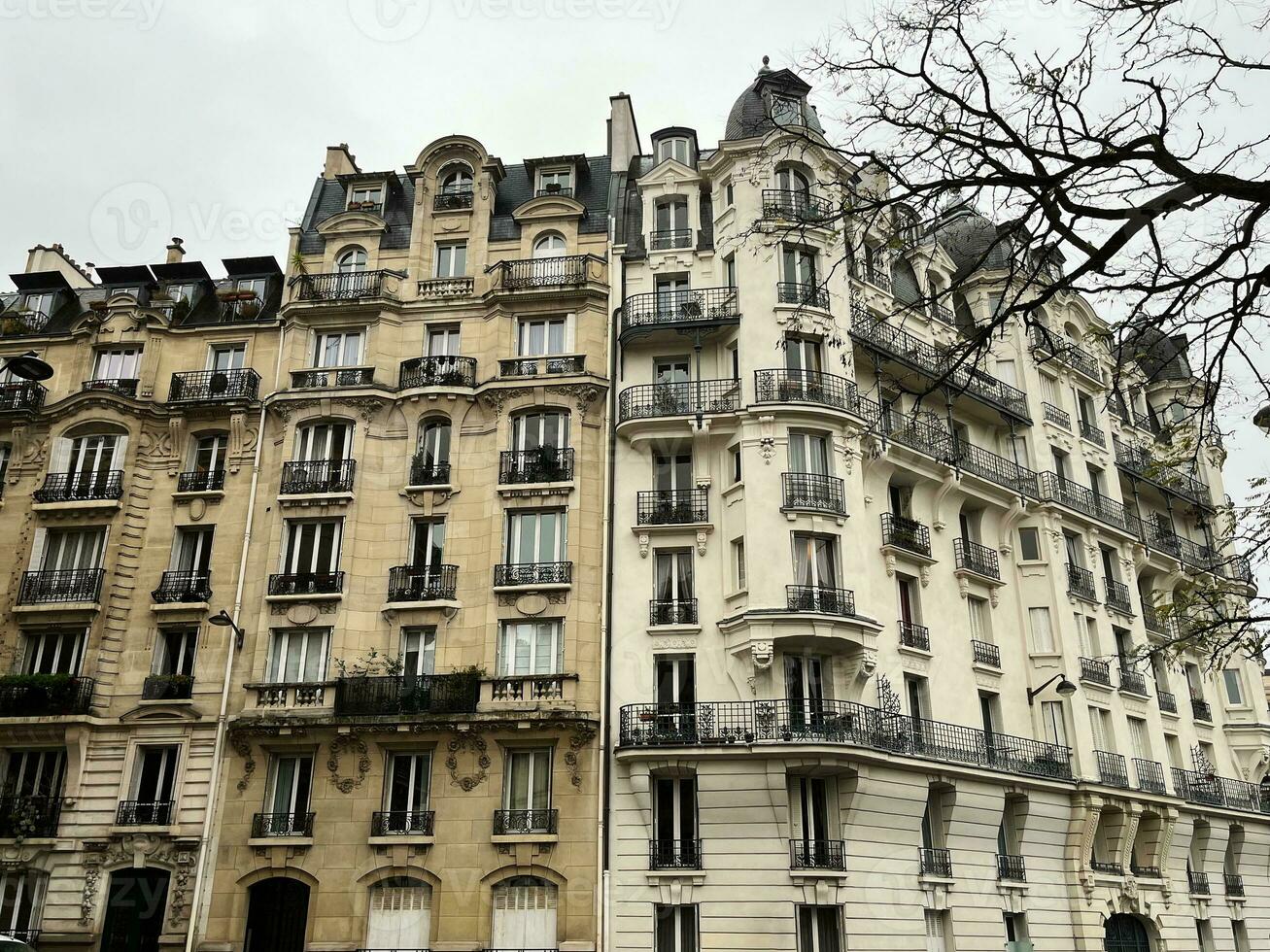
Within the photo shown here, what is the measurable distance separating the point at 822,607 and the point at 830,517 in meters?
2.41

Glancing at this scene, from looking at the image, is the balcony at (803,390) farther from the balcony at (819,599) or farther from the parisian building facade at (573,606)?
the balcony at (819,599)

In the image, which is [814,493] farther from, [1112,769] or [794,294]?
[1112,769]

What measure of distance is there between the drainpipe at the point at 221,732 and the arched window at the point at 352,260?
16.9 feet

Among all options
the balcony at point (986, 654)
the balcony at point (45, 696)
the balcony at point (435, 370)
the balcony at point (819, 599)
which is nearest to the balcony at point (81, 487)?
the balcony at point (45, 696)

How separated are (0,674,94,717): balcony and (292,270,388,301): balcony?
12565 millimetres

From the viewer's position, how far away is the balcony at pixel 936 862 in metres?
27.3

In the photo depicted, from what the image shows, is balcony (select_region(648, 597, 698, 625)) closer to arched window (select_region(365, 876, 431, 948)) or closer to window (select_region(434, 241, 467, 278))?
arched window (select_region(365, 876, 431, 948))

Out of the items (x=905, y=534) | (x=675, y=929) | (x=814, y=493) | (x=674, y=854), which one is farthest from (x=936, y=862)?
(x=814, y=493)

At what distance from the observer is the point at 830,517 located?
27938mm

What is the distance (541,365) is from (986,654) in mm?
15325

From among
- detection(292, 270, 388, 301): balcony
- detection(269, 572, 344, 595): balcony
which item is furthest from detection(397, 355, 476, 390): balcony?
detection(269, 572, 344, 595): balcony

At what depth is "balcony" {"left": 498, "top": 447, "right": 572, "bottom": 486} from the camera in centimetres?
2962

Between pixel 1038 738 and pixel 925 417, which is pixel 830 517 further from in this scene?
pixel 1038 738

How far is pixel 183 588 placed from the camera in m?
30.0
